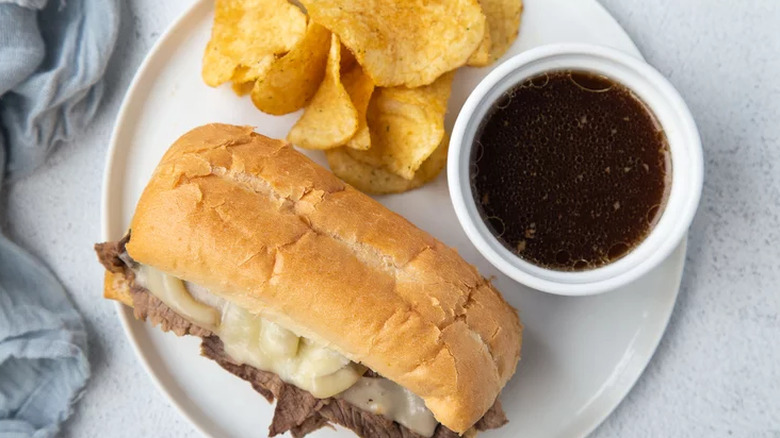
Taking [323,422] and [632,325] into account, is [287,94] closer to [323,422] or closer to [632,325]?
[323,422]

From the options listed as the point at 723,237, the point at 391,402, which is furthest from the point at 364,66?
the point at 723,237

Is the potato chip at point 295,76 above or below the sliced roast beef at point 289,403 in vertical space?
above

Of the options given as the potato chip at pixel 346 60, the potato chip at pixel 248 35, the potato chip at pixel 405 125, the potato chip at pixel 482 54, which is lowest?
the potato chip at pixel 405 125

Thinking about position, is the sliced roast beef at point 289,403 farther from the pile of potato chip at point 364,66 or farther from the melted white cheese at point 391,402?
the pile of potato chip at point 364,66

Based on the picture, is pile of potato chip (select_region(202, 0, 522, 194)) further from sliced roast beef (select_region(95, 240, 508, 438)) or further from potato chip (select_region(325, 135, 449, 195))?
sliced roast beef (select_region(95, 240, 508, 438))

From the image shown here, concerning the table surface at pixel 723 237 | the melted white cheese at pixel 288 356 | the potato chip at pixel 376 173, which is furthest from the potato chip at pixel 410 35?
the melted white cheese at pixel 288 356

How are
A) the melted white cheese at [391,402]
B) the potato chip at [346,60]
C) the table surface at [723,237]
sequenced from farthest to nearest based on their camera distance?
the table surface at [723,237], the potato chip at [346,60], the melted white cheese at [391,402]
